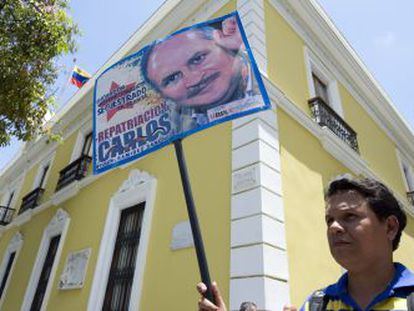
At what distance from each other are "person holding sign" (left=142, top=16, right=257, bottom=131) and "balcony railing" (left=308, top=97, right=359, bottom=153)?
4.51 meters

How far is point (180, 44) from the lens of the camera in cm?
261

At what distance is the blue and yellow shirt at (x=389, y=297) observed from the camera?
1251 mm

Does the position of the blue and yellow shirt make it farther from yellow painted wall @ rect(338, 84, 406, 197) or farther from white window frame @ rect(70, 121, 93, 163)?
white window frame @ rect(70, 121, 93, 163)

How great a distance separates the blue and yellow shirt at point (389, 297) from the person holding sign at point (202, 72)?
1.34 m

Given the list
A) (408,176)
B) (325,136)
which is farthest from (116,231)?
(408,176)

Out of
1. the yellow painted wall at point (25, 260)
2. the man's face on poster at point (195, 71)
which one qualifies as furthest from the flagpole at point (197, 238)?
the yellow painted wall at point (25, 260)

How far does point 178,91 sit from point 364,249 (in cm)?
165

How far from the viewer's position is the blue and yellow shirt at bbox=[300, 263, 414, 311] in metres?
1.25

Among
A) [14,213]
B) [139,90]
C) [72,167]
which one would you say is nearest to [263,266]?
[139,90]

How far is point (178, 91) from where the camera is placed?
247cm

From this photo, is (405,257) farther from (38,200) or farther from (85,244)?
(38,200)

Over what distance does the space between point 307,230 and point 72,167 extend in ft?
24.0

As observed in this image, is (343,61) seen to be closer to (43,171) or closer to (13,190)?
(43,171)

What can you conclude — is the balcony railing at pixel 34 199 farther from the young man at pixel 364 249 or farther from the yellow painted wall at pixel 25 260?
the young man at pixel 364 249
